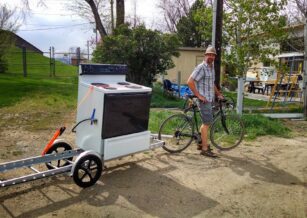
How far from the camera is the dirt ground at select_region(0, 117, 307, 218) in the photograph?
3.93 metres

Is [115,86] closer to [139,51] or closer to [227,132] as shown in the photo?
[227,132]

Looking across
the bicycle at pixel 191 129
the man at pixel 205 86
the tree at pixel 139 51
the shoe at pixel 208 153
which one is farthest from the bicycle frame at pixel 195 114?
the tree at pixel 139 51

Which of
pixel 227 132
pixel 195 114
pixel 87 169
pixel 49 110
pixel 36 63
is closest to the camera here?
pixel 87 169

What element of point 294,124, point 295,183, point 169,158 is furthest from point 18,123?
point 294,124

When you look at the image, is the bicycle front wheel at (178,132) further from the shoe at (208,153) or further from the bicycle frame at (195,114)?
the shoe at (208,153)

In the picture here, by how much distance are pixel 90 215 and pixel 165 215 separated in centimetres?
79

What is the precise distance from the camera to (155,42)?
43.3ft

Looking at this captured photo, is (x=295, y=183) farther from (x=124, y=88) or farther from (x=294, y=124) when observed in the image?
(x=294, y=124)

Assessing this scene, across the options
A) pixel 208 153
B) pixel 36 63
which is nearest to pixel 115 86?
pixel 208 153

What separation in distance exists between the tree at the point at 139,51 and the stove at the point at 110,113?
8.00m

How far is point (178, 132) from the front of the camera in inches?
241

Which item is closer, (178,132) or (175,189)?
(175,189)

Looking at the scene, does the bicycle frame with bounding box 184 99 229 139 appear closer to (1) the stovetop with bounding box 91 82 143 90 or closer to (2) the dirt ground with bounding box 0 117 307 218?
(2) the dirt ground with bounding box 0 117 307 218

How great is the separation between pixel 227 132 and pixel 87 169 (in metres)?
2.99
